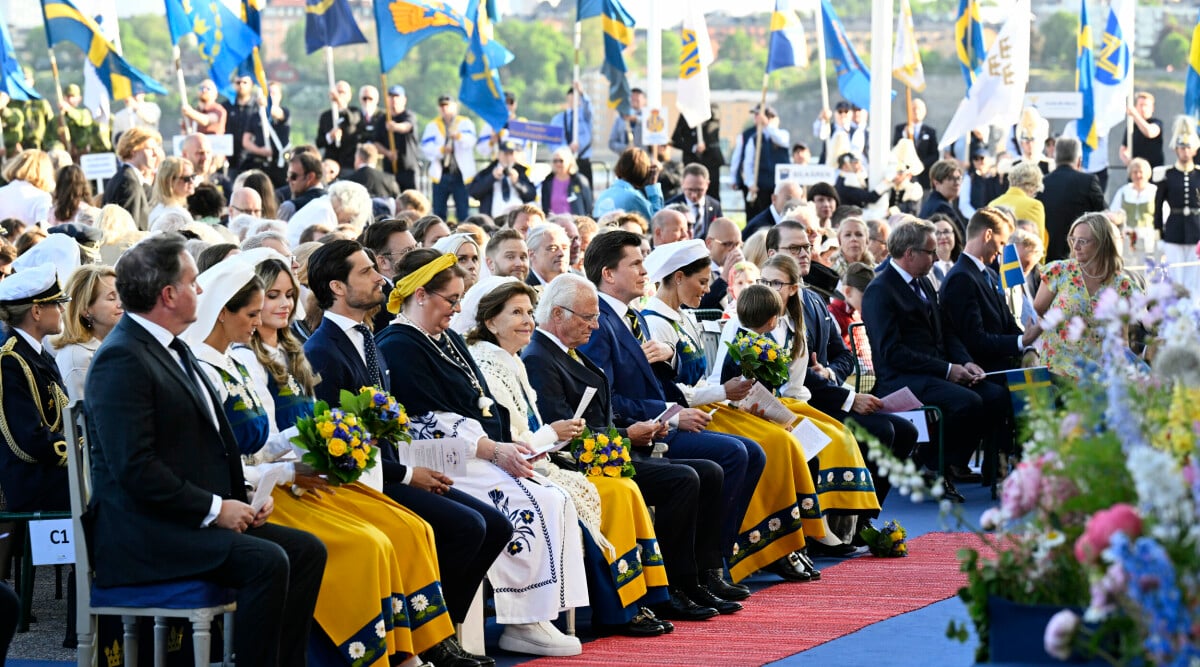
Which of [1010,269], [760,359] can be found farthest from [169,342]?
[1010,269]

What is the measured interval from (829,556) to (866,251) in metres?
3.02

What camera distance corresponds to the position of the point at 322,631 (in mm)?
5555

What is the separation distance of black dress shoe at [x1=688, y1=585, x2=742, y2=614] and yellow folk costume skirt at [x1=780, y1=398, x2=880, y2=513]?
137 centimetres

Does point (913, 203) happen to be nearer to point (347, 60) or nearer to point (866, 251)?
point (866, 251)

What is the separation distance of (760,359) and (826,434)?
0.70 meters

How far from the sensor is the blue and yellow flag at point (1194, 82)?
1759 cm

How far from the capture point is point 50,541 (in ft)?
19.2

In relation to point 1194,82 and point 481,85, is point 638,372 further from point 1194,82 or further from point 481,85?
point 1194,82

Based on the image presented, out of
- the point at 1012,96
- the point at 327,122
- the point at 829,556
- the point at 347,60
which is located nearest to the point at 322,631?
the point at 829,556

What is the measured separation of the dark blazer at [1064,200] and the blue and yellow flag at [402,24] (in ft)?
17.7

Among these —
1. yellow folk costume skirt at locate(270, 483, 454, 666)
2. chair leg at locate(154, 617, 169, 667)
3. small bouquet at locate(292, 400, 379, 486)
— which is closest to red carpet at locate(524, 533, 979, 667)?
yellow folk costume skirt at locate(270, 483, 454, 666)

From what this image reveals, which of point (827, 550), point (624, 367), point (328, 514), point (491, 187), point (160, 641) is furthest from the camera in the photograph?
point (491, 187)

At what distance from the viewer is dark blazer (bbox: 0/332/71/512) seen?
646 cm

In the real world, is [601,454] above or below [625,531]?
above
